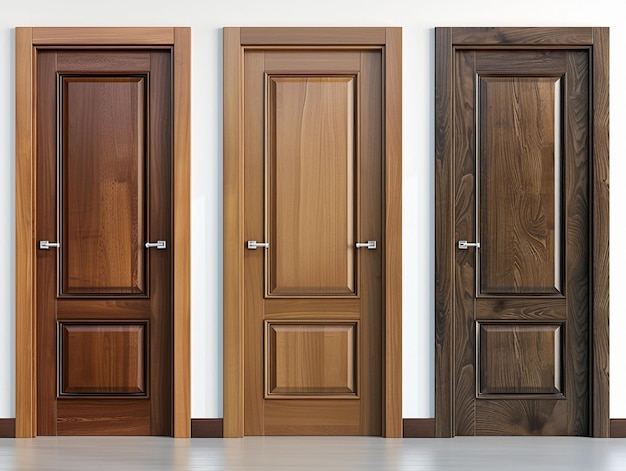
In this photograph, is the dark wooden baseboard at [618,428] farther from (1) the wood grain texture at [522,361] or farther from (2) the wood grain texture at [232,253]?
(2) the wood grain texture at [232,253]

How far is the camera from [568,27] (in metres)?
3.62

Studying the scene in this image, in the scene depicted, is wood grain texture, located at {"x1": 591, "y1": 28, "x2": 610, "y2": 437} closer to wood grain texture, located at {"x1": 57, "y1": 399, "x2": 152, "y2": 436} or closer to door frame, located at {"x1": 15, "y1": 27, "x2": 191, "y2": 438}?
door frame, located at {"x1": 15, "y1": 27, "x2": 191, "y2": 438}

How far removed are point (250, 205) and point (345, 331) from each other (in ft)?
2.53

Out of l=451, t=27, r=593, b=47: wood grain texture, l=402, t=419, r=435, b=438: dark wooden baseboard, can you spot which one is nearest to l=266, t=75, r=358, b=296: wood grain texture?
l=451, t=27, r=593, b=47: wood grain texture

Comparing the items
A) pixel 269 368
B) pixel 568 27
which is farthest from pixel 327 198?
pixel 568 27

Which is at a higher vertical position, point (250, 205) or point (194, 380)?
point (250, 205)

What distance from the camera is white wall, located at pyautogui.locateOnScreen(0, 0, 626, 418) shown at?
3.63 metres

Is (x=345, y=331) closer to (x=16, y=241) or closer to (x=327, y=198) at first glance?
(x=327, y=198)

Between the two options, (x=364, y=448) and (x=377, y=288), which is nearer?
(x=364, y=448)

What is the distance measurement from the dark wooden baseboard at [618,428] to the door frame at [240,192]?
3.37ft

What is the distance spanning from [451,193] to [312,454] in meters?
1.38

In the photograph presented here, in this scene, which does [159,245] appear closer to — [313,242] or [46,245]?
[46,245]

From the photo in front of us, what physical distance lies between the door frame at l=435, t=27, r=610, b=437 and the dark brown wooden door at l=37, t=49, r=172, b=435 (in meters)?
1.31

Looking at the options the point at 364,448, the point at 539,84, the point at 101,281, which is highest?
the point at 539,84
